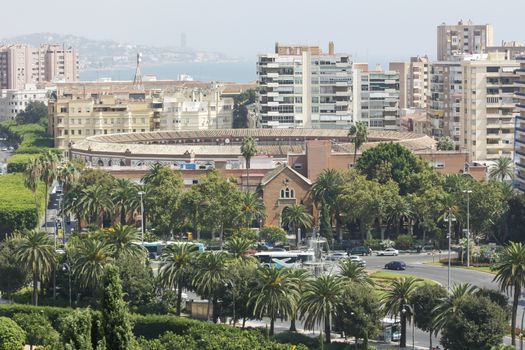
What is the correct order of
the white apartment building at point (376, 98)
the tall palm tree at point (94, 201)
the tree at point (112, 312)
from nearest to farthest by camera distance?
the tree at point (112, 312) < the tall palm tree at point (94, 201) < the white apartment building at point (376, 98)

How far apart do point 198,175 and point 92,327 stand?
6446 cm

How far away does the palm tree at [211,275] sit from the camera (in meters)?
80.1

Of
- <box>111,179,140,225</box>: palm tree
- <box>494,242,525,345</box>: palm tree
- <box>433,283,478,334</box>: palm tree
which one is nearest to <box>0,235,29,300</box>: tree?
<box>111,179,140,225</box>: palm tree

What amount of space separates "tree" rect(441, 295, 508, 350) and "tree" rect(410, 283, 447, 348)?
96.6 inches

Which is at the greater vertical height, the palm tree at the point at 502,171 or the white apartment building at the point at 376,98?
the white apartment building at the point at 376,98

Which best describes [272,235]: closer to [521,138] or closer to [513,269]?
[521,138]

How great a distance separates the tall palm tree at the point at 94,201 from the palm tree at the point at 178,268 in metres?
25.2

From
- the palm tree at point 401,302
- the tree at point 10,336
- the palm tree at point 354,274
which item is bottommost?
the tree at point 10,336

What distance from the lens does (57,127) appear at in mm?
173250

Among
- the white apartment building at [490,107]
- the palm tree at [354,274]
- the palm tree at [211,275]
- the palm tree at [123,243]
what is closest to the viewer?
the palm tree at [354,274]

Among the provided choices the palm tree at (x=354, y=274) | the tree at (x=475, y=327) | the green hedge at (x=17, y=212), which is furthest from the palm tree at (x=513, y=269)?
the green hedge at (x=17, y=212)

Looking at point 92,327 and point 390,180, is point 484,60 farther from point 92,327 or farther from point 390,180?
point 92,327

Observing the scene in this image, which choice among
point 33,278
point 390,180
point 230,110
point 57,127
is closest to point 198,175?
point 390,180

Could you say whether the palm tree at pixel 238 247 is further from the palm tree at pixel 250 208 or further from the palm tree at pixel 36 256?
the palm tree at pixel 250 208
